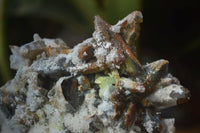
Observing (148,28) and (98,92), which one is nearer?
(98,92)

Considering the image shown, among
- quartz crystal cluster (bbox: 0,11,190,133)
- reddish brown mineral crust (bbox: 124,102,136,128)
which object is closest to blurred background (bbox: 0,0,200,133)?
quartz crystal cluster (bbox: 0,11,190,133)

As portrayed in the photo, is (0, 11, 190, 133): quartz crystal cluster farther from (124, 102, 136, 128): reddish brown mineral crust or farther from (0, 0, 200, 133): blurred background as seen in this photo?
(0, 0, 200, 133): blurred background

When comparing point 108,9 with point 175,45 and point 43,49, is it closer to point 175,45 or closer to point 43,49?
point 43,49

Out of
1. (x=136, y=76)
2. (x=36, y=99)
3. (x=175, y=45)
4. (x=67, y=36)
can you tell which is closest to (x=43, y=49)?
(x=36, y=99)

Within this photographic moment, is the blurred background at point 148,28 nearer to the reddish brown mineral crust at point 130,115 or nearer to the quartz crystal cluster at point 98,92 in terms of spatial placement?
the quartz crystal cluster at point 98,92

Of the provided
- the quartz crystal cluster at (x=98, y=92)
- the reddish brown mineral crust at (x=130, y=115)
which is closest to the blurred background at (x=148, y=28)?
the quartz crystal cluster at (x=98, y=92)

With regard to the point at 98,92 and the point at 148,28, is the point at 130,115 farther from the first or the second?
the point at 148,28

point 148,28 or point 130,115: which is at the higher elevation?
point 148,28

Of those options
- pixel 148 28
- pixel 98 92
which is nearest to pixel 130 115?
pixel 98 92
